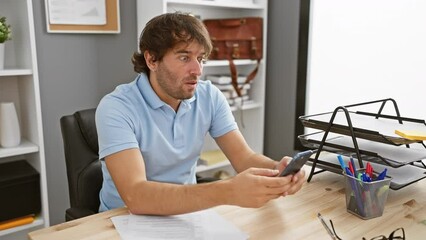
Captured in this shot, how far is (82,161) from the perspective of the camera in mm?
1467

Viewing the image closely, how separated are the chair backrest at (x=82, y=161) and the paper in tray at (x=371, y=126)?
30.4 inches

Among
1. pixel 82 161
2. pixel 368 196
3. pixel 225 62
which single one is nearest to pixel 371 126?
pixel 368 196

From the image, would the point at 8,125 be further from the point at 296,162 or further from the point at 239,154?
the point at 296,162

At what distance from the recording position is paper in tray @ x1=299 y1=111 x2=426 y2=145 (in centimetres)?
117

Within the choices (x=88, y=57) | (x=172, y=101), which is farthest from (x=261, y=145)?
(x=172, y=101)

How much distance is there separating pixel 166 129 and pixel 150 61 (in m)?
0.24

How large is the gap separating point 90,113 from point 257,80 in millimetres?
1531

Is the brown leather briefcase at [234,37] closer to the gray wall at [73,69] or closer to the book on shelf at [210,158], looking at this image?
the gray wall at [73,69]

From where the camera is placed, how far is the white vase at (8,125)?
1.93 m

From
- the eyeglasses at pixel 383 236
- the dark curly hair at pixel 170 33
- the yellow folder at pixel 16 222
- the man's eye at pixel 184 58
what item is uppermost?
the dark curly hair at pixel 170 33

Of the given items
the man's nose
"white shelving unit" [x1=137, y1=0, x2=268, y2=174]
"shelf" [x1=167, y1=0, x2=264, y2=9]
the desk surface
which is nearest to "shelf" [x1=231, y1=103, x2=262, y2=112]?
"white shelving unit" [x1=137, y1=0, x2=268, y2=174]

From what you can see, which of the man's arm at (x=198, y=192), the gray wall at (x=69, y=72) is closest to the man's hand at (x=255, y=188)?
the man's arm at (x=198, y=192)

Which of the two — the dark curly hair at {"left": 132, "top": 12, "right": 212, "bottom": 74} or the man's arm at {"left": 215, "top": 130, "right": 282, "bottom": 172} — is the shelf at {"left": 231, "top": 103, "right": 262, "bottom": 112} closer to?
the man's arm at {"left": 215, "top": 130, "right": 282, "bottom": 172}

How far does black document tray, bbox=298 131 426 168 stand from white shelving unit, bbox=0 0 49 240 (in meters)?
1.31
